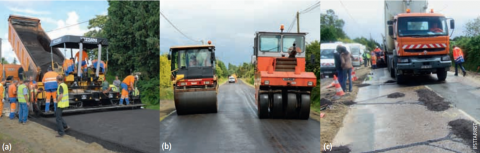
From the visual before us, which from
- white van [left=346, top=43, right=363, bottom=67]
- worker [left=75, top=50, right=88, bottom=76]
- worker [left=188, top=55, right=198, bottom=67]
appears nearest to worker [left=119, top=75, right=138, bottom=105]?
worker [left=75, top=50, right=88, bottom=76]

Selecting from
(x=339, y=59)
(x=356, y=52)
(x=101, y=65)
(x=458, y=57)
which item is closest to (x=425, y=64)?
(x=458, y=57)

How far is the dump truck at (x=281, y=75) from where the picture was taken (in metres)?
6.88

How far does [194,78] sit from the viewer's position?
744 centimetres

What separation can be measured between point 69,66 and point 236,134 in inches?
223

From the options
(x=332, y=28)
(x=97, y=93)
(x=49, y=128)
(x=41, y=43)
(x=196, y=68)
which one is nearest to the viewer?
(x=332, y=28)

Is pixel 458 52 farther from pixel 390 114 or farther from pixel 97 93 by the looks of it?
pixel 97 93

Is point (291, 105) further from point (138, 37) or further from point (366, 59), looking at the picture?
point (138, 37)

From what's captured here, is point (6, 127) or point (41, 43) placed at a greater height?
point (41, 43)

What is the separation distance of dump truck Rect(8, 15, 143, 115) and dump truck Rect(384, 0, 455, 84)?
230 inches

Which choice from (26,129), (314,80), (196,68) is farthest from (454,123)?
(26,129)

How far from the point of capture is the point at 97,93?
404 inches

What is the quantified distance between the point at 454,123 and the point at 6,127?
660 cm

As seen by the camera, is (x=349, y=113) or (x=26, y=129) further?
(x=26, y=129)

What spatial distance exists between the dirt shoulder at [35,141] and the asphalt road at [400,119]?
12.0 ft
